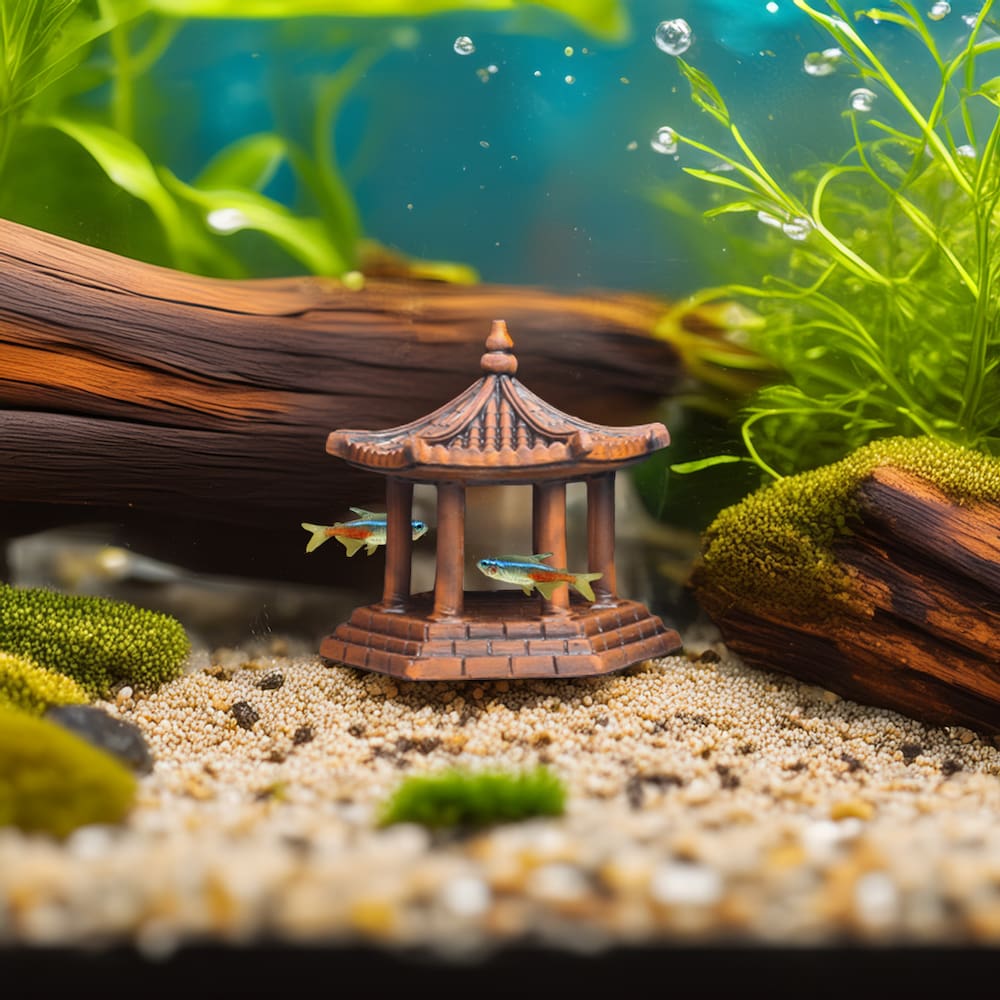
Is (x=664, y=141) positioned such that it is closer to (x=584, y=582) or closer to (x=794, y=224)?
(x=794, y=224)

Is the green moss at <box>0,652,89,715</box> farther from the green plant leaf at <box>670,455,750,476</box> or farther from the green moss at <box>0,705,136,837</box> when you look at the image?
the green plant leaf at <box>670,455,750,476</box>

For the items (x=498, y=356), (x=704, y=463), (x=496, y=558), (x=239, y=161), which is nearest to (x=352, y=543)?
(x=496, y=558)

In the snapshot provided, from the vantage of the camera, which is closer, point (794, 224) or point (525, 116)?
point (794, 224)

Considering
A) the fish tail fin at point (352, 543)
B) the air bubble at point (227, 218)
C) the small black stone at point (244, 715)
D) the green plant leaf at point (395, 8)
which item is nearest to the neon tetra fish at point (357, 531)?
the fish tail fin at point (352, 543)

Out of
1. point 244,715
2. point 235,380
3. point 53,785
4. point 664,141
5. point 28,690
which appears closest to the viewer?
point 53,785

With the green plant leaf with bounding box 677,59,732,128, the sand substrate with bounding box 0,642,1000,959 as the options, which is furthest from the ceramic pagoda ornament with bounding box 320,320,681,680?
the green plant leaf with bounding box 677,59,732,128

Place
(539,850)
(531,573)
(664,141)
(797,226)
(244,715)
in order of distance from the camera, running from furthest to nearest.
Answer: (664,141) → (797,226) → (244,715) → (531,573) → (539,850)

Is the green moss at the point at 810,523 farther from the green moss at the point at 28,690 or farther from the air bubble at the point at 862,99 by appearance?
the green moss at the point at 28,690
